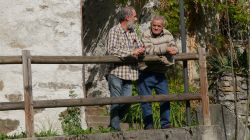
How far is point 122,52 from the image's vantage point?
8.87 m

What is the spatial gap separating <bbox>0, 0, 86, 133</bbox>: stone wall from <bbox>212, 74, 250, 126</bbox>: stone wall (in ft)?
11.1

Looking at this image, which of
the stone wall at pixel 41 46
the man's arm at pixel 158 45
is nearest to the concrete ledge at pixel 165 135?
the man's arm at pixel 158 45

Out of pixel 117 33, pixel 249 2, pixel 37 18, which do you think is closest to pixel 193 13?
pixel 249 2

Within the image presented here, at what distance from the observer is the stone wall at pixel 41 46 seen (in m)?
10.1

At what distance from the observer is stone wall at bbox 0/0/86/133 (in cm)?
1009

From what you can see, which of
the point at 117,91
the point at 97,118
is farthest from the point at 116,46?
the point at 97,118

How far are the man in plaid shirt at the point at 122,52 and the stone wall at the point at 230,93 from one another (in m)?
4.00

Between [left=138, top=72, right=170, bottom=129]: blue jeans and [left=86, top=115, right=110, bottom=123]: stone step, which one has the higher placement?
[left=138, top=72, right=170, bottom=129]: blue jeans

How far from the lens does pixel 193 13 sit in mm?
14148

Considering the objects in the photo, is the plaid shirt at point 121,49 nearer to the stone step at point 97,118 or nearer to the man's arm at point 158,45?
the man's arm at point 158,45

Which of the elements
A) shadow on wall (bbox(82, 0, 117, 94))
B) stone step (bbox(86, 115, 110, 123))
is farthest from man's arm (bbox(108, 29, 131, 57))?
shadow on wall (bbox(82, 0, 117, 94))

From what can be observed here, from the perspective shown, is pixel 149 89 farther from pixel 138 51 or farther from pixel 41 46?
pixel 41 46

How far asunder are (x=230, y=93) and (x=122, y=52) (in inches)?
178

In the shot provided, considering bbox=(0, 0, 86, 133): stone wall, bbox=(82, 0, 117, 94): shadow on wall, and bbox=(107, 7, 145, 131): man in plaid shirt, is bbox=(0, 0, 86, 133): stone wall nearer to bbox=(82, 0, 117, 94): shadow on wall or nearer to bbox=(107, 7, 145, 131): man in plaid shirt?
bbox=(107, 7, 145, 131): man in plaid shirt
